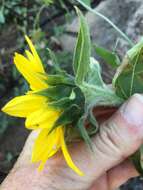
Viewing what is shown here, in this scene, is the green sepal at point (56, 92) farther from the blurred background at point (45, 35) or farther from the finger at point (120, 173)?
the blurred background at point (45, 35)

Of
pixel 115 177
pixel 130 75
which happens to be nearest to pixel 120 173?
pixel 115 177

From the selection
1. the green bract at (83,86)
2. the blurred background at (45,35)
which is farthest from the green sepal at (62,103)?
the blurred background at (45,35)

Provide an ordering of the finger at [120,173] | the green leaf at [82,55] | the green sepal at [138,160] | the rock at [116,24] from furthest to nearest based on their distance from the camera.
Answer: the rock at [116,24] < the finger at [120,173] < the green sepal at [138,160] < the green leaf at [82,55]

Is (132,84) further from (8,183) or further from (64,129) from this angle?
(8,183)

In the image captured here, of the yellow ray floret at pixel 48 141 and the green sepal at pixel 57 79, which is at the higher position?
the green sepal at pixel 57 79

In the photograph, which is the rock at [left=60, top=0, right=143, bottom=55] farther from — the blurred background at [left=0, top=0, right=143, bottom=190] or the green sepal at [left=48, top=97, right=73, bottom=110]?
the green sepal at [left=48, top=97, right=73, bottom=110]

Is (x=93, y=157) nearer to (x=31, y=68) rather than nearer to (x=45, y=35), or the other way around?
(x=31, y=68)

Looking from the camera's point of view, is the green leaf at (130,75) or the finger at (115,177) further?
the finger at (115,177)
